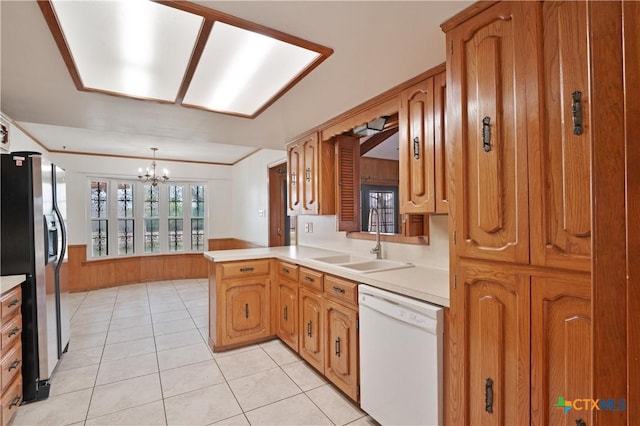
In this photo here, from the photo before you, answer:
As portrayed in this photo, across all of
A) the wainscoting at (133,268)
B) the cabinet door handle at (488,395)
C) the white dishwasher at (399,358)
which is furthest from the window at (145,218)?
the cabinet door handle at (488,395)

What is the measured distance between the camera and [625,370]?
1.49 feet

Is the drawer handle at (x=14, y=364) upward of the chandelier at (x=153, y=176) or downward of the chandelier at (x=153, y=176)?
downward

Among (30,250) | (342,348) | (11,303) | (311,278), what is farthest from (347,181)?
(11,303)

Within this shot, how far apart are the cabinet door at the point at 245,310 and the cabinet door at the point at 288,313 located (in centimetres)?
16

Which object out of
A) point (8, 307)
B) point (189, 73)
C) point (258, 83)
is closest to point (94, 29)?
point (189, 73)

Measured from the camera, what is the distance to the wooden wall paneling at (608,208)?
46cm

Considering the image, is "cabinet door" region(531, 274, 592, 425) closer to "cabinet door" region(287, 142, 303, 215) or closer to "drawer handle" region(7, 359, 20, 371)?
"cabinet door" region(287, 142, 303, 215)

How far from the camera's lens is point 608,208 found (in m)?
0.48

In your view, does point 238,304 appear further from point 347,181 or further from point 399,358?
point 399,358

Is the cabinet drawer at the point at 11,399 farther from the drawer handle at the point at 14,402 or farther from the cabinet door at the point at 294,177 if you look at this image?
the cabinet door at the point at 294,177

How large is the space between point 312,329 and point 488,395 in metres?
1.50

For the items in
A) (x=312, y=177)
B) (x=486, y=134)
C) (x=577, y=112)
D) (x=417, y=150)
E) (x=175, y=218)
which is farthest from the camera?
(x=175, y=218)

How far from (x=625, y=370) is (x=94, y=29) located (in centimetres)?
211

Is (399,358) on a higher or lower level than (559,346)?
lower
